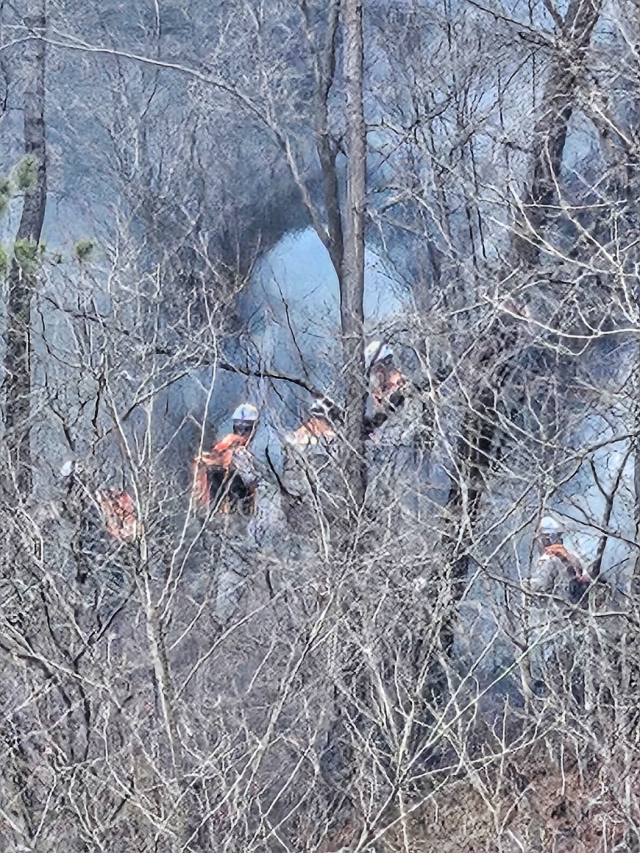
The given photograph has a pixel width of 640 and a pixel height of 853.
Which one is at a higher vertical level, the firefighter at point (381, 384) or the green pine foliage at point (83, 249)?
the green pine foliage at point (83, 249)

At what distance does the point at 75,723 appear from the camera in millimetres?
5191

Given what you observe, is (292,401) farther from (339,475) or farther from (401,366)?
(339,475)

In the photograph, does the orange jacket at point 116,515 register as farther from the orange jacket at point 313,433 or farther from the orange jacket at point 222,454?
the orange jacket at point 313,433

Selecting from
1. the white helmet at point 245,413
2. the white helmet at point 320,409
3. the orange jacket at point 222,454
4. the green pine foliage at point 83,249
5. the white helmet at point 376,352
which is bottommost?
the orange jacket at point 222,454

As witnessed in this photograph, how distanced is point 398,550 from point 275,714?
126 inches

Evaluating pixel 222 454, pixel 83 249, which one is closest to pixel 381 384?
pixel 222 454

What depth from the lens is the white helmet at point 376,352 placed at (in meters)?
8.61

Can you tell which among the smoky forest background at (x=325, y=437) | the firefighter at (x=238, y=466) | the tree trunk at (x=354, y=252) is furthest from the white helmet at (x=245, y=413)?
the tree trunk at (x=354, y=252)

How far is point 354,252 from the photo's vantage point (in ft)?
28.0

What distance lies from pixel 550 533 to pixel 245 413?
119 inches

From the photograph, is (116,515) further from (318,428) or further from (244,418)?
(244,418)

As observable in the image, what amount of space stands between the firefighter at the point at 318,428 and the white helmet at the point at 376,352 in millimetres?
509

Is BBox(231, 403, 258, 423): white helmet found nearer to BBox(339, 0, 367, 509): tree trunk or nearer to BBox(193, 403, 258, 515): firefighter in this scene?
BBox(193, 403, 258, 515): firefighter

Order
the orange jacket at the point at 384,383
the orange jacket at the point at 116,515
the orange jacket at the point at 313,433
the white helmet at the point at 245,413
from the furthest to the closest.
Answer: the white helmet at the point at 245,413, the orange jacket at the point at 313,433, the orange jacket at the point at 384,383, the orange jacket at the point at 116,515
